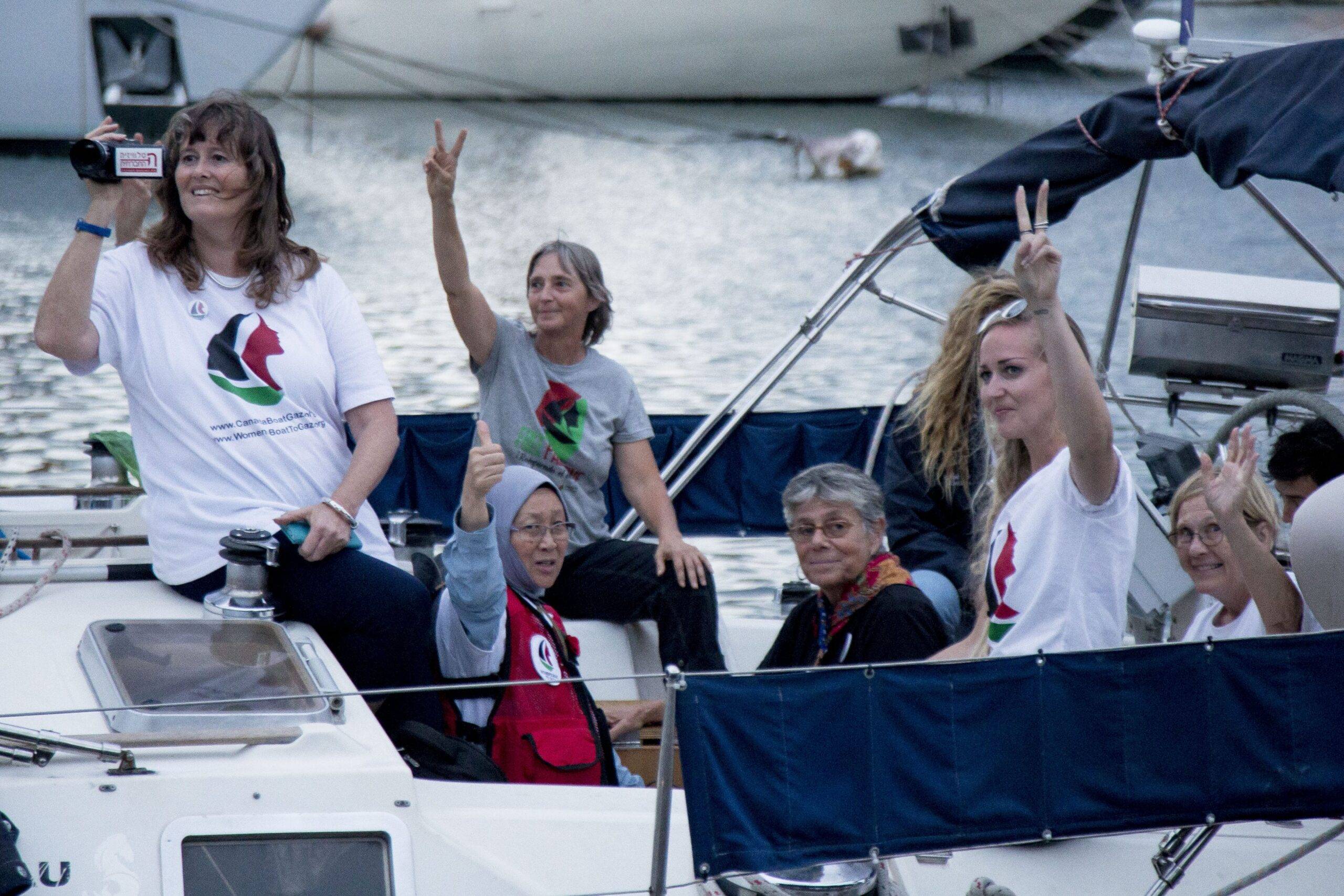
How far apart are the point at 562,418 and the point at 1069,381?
1.82 metres

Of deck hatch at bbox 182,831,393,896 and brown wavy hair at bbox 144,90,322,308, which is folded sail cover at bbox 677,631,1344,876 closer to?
deck hatch at bbox 182,831,393,896

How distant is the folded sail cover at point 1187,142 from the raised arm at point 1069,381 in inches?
39.9

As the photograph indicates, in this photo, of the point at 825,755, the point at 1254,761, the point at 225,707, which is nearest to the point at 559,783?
the point at 225,707

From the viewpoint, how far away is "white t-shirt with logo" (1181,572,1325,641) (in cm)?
288

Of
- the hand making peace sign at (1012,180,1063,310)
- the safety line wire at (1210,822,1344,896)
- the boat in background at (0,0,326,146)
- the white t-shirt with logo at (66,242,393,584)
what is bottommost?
the safety line wire at (1210,822,1344,896)

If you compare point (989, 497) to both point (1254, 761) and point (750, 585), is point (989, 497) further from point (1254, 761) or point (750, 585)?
point (750, 585)

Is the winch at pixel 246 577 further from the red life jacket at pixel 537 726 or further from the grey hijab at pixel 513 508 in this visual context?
the grey hijab at pixel 513 508

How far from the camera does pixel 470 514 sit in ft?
9.32

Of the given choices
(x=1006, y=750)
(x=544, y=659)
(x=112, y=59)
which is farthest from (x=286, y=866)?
(x=112, y=59)

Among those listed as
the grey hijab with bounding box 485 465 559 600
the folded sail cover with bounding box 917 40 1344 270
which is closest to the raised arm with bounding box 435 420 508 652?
the grey hijab with bounding box 485 465 559 600

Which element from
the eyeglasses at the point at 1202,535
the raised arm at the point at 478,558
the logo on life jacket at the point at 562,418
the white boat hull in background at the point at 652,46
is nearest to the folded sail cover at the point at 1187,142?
the eyeglasses at the point at 1202,535

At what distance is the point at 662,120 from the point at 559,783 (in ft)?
69.6

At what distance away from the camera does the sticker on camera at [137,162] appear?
8.77 ft

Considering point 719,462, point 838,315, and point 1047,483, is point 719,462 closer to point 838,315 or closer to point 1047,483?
point 838,315
